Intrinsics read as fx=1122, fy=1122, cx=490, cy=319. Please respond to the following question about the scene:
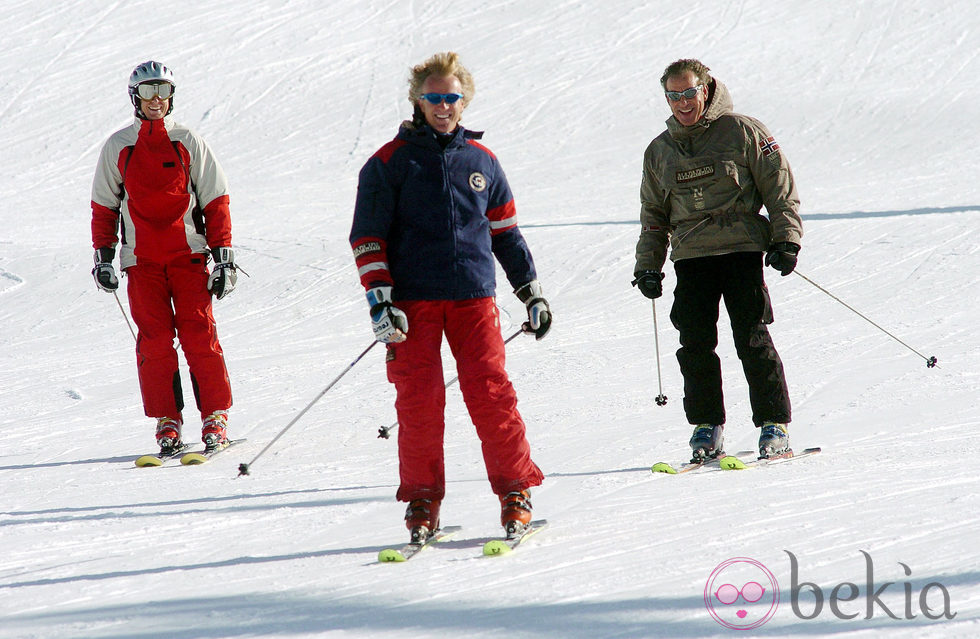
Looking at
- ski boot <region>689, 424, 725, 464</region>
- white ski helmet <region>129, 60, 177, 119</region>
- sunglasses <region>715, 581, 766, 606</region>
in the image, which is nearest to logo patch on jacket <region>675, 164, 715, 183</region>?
ski boot <region>689, 424, 725, 464</region>

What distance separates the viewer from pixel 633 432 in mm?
5926

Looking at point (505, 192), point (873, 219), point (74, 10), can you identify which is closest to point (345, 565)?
point (505, 192)

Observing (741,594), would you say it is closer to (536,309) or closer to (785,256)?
(536,309)

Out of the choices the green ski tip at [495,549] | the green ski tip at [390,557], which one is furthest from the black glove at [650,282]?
the green ski tip at [390,557]

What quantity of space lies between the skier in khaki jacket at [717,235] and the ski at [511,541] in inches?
52.7

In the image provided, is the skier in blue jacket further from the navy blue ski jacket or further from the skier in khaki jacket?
the skier in khaki jacket

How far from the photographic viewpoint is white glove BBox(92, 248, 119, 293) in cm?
588

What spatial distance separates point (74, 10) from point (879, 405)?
26.8 meters

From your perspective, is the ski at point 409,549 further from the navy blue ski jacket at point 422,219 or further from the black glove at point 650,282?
the black glove at point 650,282

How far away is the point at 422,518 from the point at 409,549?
0.14 m

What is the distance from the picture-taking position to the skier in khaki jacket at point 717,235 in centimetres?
486

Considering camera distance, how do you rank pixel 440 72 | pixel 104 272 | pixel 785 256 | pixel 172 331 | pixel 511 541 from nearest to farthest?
pixel 511 541 < pixel 440 72 < pixel 785 256 < pixel 104 272 < pixel 172 331

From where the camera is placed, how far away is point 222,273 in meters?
5.91
